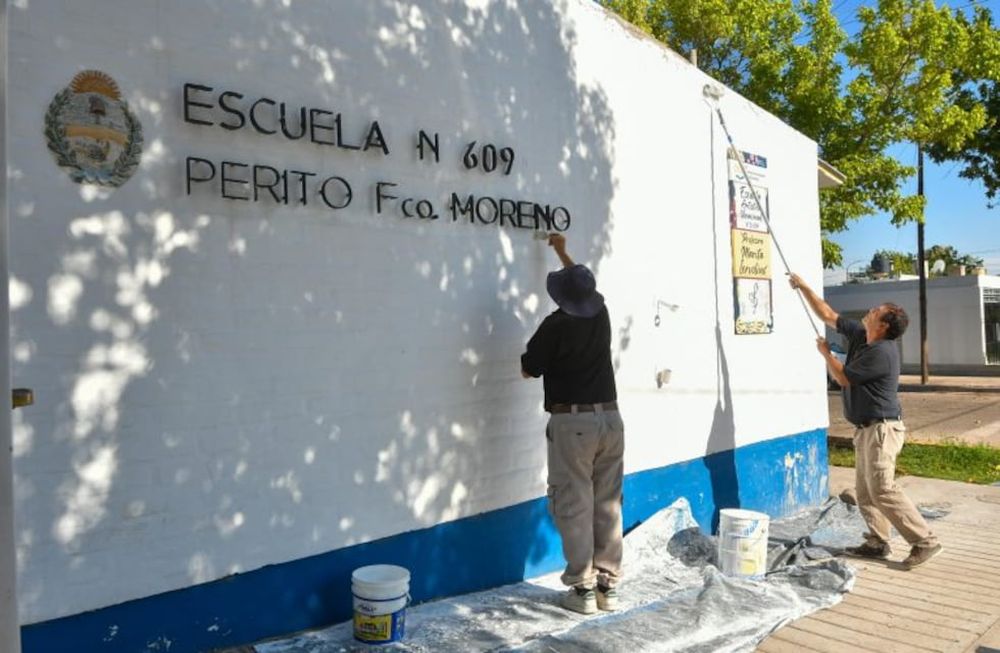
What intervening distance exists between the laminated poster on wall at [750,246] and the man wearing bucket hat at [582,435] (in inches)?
117

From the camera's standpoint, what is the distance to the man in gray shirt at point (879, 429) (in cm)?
638

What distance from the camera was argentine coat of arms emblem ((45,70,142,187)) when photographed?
137 inches

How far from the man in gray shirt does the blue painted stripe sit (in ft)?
3.70

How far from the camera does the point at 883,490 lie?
6402 millimetres

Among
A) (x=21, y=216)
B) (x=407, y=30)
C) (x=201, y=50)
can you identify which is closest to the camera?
(x=21, y=216)

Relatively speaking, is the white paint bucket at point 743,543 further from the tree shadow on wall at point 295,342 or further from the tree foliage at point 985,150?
the tree foliage at point 985,150

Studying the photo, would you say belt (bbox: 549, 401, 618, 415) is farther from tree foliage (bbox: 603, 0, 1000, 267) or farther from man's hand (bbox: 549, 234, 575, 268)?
tree foliage (bbox: 603, 0, 1000, 267)

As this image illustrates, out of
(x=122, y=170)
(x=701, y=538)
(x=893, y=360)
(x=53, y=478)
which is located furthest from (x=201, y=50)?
(x=893, y=360)

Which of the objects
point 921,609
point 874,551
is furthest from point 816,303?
point 921,609

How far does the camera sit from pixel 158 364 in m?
3.74

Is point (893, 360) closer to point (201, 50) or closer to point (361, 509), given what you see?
point (361, 509)

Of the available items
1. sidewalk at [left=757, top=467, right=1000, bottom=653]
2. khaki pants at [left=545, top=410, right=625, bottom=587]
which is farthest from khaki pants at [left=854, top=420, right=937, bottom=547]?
khaki pants at [left=545, top=410, right=625, bottom=587]

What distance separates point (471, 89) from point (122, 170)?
230 cm

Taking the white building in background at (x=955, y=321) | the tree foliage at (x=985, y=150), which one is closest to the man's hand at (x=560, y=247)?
the tree foliage at (x=985, y=150)
